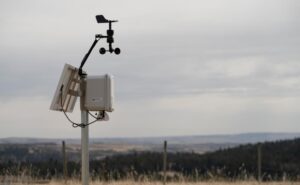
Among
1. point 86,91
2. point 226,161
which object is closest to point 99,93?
point 86,91

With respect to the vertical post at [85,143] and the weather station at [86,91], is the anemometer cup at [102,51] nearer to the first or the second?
the weather station at [86,91]

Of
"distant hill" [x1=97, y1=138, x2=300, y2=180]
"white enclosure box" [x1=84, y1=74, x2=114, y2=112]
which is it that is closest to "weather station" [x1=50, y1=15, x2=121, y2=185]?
"white enclosure box" [x1=84, y1=74, x2=114, y2=112]

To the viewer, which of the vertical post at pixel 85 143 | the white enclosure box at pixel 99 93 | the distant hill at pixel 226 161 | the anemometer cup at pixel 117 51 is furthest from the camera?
the distant hill at pixel 226 161

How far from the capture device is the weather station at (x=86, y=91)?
1198 centimetres

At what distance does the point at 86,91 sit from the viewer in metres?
12.1

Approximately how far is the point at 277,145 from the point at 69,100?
37635mm

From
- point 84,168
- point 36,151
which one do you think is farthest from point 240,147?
point 84,168

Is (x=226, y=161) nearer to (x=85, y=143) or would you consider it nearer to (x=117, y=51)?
(x=85, y=143)

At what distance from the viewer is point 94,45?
39.5ft

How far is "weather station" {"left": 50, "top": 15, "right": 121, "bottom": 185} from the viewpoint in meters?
12.0

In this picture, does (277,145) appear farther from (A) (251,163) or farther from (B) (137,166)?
(B) (137,166)

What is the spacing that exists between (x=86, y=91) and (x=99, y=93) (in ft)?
0.82

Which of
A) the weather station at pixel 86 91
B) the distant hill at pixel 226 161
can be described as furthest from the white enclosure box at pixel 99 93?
the distant hill at pixel 226 161

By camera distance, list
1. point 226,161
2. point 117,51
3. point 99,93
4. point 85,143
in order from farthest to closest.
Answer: point 226,161 < point 85,143 < point 99,93 < point 117,51
